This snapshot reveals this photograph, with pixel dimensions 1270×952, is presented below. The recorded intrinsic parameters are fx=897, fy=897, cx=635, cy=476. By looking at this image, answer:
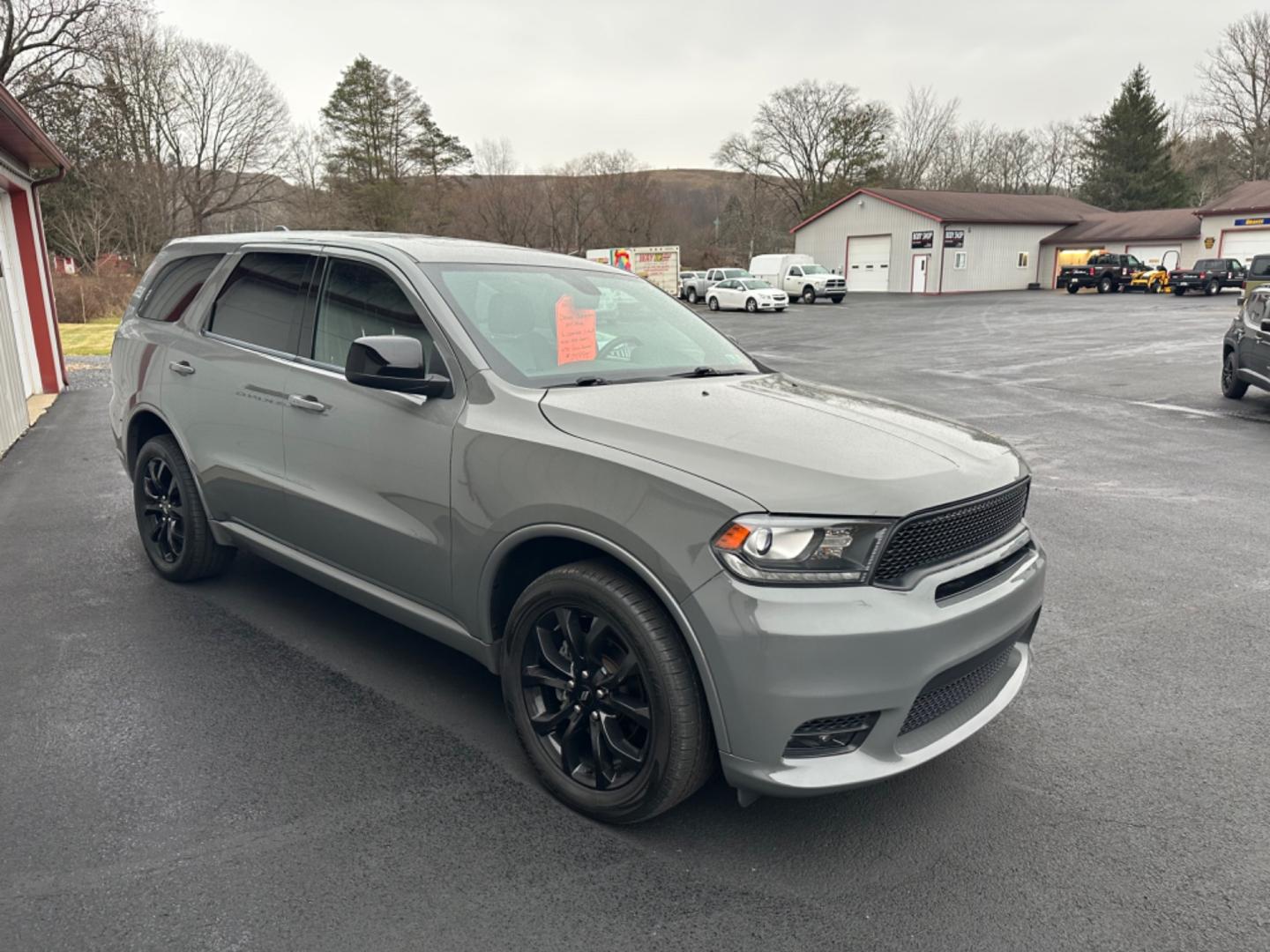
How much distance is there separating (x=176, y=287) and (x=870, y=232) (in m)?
51.0

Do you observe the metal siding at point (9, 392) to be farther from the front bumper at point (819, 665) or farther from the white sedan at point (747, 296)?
the white sedan at point (747, 296)

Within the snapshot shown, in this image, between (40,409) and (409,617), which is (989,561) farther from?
(40,409)

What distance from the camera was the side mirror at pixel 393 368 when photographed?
123 inches

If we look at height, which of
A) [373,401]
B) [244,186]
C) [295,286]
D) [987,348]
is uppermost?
[244,186]

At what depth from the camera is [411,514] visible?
11.0 feet

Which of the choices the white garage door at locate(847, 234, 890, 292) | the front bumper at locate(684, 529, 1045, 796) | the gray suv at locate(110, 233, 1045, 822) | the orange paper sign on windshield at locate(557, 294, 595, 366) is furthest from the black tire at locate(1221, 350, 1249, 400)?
the white garage door at locate(847, 234, 890, 292)

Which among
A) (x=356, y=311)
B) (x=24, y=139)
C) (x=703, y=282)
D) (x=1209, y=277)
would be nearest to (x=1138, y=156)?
(x=1209, y=277)

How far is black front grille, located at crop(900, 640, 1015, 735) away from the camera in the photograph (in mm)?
2666

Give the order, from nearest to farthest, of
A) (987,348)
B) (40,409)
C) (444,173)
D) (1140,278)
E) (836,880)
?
(836,880) → (40,409) → (987,348) → (1140,278) → (444,173)

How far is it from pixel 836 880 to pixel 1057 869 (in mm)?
680

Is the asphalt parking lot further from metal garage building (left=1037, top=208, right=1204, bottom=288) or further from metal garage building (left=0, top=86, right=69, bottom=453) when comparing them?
metal garage building (left=1037, top=208, right=1204, bottom=288)

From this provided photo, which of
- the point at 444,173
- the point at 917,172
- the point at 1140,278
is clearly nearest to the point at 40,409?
the point at 1140,278

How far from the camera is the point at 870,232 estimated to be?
169 ft

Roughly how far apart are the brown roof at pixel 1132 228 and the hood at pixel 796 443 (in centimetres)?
5243
